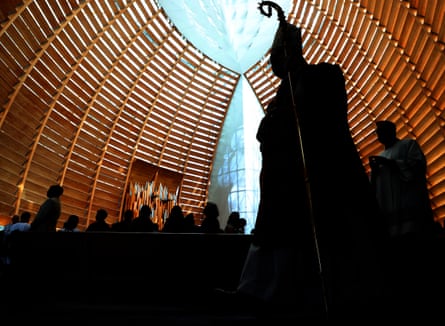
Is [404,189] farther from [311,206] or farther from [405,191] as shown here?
[311,206]

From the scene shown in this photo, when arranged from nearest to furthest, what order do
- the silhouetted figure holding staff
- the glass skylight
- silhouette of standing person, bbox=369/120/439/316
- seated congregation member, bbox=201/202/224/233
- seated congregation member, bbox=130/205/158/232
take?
1. the silhouetted figure holding staff
2. silhouette of standing person, bbox=369/120/439/316
3. seated congregation member, bbox=201/202/224/233
4. seated congregation member, bbox=130/205/158/232
5. the glass skylight

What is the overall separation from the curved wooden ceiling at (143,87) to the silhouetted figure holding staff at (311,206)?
1240cm

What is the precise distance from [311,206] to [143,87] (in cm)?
2054

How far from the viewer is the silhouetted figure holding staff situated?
221cm

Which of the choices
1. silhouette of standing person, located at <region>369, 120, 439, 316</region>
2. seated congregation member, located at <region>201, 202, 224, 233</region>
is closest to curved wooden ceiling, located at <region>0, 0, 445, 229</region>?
silhouette of standing person, located at <region>369, 120, 439, 316</region>

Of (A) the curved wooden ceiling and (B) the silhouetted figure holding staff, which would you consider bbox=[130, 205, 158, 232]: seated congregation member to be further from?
(A) the curved wooden ceiling

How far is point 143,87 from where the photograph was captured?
21469mm

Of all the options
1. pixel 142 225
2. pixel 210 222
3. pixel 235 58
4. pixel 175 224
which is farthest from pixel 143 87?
pixel 210 222

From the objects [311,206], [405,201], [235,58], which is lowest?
[311,206]

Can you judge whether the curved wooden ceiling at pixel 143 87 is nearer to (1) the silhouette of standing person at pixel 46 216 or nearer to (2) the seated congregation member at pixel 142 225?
(1) the silhouette of standing person at pixel 46 216

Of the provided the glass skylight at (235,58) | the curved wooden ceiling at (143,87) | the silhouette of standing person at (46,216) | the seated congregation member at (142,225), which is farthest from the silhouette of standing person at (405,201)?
→ the glass skylight at (235,58)

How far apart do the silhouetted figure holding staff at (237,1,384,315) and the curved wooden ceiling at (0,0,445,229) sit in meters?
12.4

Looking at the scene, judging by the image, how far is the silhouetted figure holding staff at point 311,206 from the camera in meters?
2.21

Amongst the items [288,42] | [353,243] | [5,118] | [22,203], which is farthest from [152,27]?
[353,243]
